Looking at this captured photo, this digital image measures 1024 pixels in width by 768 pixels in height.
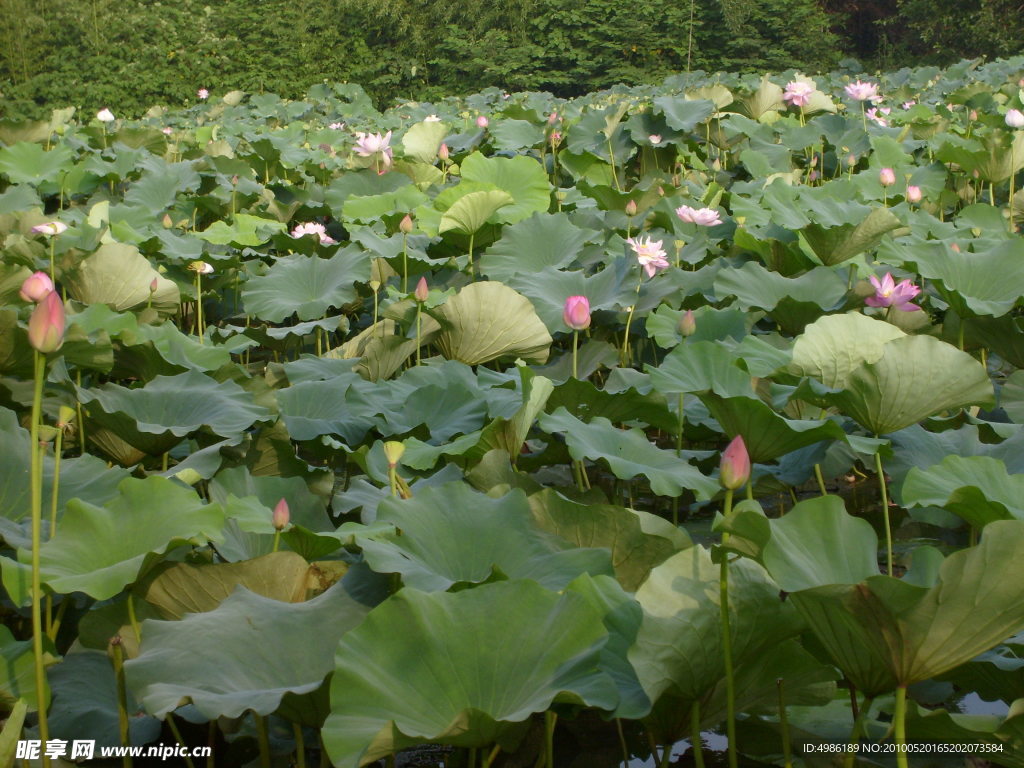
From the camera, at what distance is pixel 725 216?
99.7 inches

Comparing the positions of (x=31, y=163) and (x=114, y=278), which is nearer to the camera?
(x=114, y=278)

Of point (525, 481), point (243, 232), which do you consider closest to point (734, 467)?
point (525, 481)

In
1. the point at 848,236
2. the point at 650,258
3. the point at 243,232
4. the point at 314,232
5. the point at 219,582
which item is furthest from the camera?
the point at 243,232

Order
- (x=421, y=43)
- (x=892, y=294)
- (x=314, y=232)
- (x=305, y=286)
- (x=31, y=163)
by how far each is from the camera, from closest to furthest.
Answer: (x=892, y=294), (x=305, y=286), (x=314, y=232), (x=31, y=163), (x=421, y=43)

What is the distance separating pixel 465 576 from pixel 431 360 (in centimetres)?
92

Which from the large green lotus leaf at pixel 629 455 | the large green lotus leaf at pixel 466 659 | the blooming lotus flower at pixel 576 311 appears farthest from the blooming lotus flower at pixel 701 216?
the large green lotus leaf at pixel 466 659

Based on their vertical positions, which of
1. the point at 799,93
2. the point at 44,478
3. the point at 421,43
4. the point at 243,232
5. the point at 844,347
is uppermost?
the point at 799,93

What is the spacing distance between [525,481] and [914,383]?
52cm

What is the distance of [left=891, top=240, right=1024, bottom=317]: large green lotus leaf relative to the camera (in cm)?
170

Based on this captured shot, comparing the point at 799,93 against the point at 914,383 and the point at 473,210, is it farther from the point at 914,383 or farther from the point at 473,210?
the point at 914,383

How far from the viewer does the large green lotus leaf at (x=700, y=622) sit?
827 millimetres

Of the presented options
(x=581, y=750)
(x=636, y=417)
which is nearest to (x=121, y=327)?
(x=636, y=417)

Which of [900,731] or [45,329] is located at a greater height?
[45,329]

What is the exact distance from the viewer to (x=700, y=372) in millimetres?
1351
